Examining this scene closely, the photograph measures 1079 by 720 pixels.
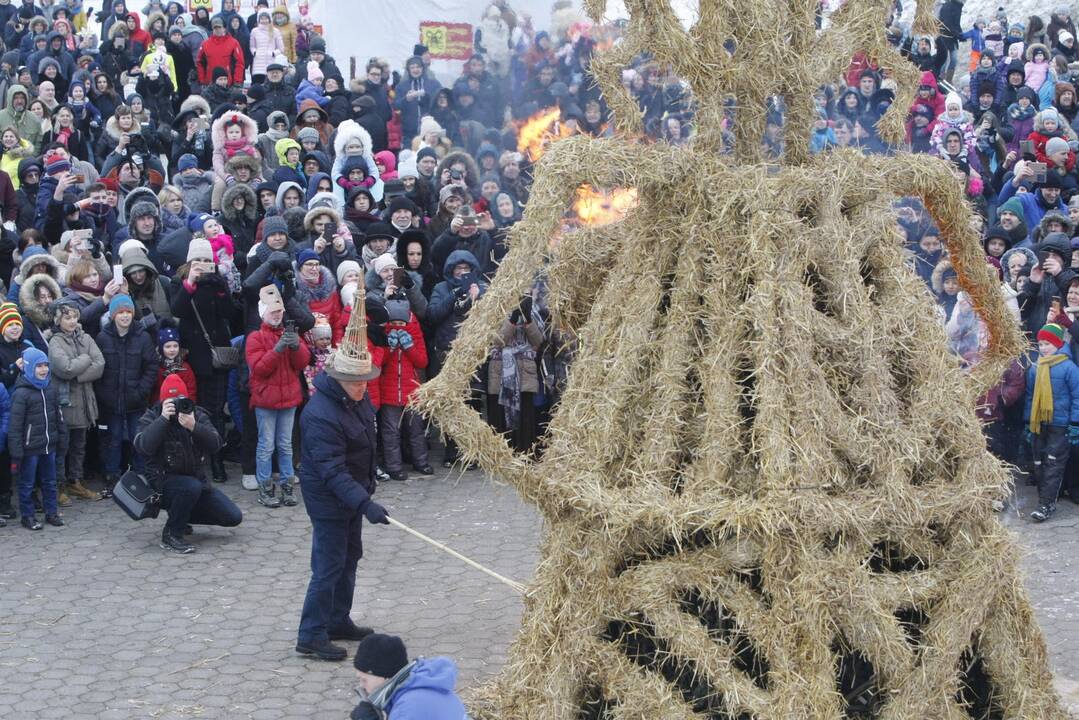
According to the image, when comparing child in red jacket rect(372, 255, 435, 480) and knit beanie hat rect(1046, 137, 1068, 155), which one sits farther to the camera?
knit beanie hat rect(1046, 137, 1068, 155)

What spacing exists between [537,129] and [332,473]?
419 inches

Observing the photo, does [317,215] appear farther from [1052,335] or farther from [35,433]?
[1052,335]

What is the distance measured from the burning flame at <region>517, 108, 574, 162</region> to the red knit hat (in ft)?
23.5

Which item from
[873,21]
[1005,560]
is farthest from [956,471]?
[873,21]

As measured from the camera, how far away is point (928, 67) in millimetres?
21984

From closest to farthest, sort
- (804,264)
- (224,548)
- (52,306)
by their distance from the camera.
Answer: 1. (804,264)
2. (224,548)
3. (52,306)

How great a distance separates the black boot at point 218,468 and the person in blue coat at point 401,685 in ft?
23.0

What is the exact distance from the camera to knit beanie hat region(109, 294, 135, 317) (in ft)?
39.9

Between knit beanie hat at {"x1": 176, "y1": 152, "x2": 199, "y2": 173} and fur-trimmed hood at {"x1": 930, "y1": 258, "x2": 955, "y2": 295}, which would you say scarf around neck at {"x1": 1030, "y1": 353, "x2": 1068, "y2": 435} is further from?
knit beanie hat at {"x1": 176, "y1": 152, "x2": 199, "y2": 173}

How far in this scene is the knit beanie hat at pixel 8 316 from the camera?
11.5 meters

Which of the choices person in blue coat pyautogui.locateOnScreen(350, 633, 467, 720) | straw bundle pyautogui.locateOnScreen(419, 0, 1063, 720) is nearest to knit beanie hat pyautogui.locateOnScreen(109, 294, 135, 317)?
straw bundle pyautogui.locateOnScreen(419, 0, 1063, 720)

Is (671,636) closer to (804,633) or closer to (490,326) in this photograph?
(804,633)

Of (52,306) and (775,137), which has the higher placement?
(775,137)

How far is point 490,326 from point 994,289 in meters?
2.80
